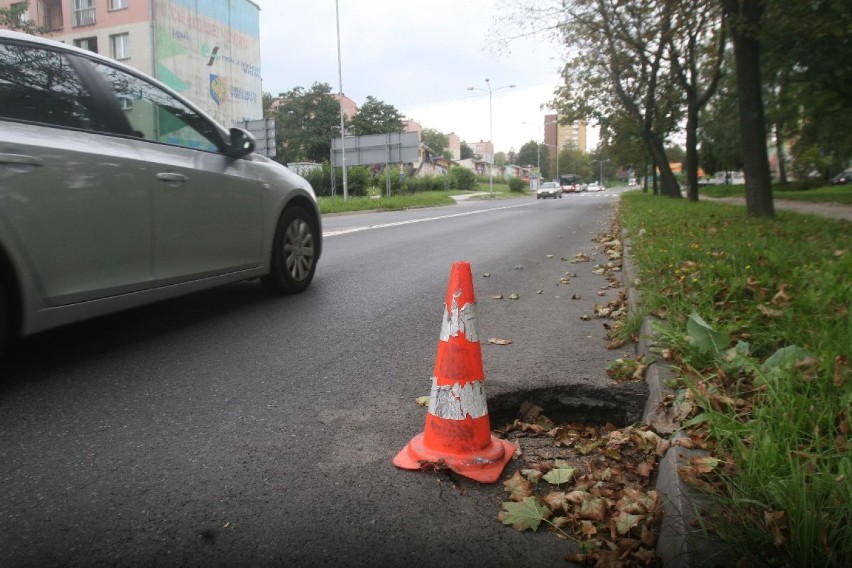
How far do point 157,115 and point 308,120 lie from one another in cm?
7412

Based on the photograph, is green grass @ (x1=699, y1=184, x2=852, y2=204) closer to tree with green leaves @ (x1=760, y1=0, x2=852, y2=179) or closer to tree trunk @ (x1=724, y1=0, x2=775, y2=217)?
tree with green leaves @ (x1=760, y1=0, x2=852, y2=179)

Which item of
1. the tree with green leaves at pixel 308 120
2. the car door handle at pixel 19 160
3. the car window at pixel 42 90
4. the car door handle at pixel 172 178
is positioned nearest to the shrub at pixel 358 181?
the tree with green leaves at pixel 308 120

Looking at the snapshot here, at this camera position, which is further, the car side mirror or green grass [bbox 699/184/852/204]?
→ green grass [bbox 699/184/852/204]

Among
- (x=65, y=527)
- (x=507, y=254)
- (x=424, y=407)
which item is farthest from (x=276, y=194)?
(x=507, y=254)

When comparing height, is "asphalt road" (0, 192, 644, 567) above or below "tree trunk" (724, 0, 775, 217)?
below

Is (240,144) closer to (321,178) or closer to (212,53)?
(321,178)

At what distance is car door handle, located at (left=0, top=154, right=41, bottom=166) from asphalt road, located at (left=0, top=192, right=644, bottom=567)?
3.60ft

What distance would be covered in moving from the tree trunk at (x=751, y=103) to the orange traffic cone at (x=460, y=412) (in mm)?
10220

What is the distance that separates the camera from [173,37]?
138ft

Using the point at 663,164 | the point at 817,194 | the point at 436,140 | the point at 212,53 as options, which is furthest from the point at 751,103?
the point at 436,140

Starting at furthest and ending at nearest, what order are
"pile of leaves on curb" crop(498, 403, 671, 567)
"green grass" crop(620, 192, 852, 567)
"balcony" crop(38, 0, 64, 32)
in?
"balcony" crop(38, 0, 64, 32), "pile of leaves on curb" crop(498, 403, 671, 567), "green grass" crop(620, 192, 852, 567)

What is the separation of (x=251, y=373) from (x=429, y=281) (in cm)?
329

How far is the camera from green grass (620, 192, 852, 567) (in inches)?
68.5

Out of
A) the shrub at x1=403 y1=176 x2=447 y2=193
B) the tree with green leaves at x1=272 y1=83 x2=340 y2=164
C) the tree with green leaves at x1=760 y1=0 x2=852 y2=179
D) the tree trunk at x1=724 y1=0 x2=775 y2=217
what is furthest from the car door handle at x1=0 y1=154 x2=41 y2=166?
the tree with green leaves at x1=272 y1=83 x2=340 y2=164
